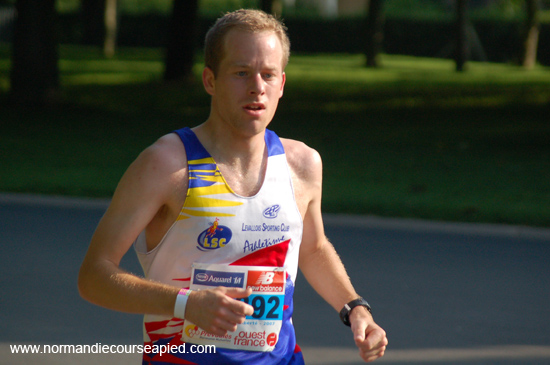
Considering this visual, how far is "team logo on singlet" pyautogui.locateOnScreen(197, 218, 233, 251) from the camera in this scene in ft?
→ 8.64

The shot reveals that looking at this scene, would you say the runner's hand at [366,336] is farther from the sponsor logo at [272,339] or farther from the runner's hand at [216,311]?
the runner's hand at [216,311]

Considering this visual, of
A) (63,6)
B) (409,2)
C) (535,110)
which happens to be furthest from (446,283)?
(409,2)

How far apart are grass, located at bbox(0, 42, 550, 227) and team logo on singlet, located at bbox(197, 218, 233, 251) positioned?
7.56 m

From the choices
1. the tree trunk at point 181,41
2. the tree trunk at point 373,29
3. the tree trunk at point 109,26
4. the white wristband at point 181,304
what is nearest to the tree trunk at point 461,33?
the tree trunk at point 373,29

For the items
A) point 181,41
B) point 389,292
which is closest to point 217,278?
point 389,292

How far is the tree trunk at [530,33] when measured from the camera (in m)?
44.0

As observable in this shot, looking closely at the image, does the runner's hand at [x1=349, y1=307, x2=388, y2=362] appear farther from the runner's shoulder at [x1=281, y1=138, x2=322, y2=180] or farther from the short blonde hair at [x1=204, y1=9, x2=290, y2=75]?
the short blonde hair at [x1=204, y1=9, x2=290, y2=75]

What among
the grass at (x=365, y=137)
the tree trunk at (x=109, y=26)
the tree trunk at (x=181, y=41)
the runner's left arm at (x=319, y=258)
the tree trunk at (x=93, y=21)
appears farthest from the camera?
the tree trunk at (x=93, y=21)

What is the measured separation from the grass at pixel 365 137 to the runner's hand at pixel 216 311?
7.78 meters

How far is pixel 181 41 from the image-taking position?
2752 cm

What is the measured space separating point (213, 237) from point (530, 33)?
45.7 m

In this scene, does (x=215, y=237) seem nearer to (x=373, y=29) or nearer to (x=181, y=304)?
(x=181, y=304)

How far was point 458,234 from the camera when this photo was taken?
9336mm

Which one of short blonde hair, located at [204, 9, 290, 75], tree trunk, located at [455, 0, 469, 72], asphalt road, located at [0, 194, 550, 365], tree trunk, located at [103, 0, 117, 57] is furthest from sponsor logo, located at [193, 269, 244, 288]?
tree trunk, located at [103, 0, 117, 57]
